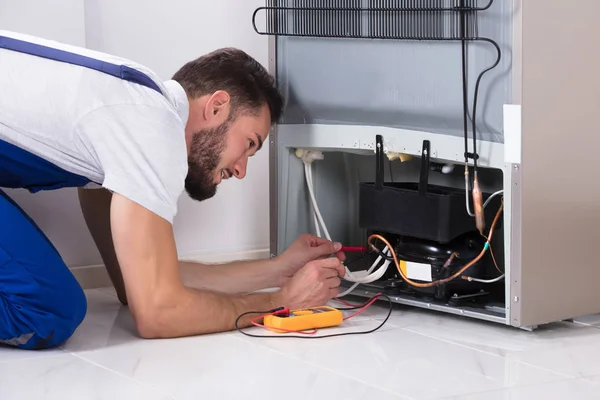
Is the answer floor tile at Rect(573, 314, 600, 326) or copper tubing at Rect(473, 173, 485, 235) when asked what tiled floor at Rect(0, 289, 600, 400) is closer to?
floor tile at Rect(573, 314, 600, 326)

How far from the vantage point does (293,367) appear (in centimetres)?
179

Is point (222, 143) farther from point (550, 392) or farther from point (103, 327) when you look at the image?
point (550, 392)

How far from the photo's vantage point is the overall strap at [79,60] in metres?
1.82

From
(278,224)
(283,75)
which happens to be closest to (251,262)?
(278,224)

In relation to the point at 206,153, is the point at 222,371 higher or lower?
lower

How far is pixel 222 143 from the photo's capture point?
6.96 ft

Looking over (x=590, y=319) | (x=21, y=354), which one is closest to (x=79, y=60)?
(x=21, y=354)

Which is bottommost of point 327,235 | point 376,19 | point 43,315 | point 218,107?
point 43,315

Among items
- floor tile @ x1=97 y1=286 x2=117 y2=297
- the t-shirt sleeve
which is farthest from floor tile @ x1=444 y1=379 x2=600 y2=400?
floor tile @ x1=97 y1=286 x2=117 y2=297

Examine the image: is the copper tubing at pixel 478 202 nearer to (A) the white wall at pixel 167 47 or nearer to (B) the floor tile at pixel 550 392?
(B) the floor tile at pixel 550 392

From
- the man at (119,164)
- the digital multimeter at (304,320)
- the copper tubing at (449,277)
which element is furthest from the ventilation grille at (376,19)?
the digital multimeter at (304,320)

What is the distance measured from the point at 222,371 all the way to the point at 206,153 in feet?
1.88

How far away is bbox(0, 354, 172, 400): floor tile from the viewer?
1.61 meters

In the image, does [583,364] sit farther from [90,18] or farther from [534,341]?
[90,18]
